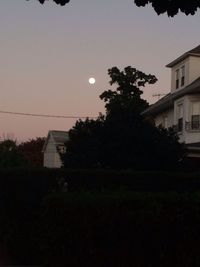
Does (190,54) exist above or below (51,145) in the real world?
above

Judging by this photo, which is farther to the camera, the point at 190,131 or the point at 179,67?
the point at 179,67

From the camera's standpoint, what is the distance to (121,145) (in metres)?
22.7

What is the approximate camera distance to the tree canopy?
6.69m

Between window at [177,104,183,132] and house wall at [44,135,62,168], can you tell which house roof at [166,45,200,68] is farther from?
house wall at [44,135,62,168]

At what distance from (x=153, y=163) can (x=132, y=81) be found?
42292 millimetres

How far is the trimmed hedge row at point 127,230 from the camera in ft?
30.8

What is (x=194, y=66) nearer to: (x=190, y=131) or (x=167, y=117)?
(x=190, y=131)

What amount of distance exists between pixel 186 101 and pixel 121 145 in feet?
47.7

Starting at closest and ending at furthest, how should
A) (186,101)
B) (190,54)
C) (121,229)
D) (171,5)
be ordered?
(171,5) → (121,229) → (186,101) → (190,54)

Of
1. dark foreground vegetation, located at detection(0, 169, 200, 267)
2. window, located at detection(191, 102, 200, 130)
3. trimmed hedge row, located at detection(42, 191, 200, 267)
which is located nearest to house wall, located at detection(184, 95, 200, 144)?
window, located at detection(191, 102, 200, 130)

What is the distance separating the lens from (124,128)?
2306 cm

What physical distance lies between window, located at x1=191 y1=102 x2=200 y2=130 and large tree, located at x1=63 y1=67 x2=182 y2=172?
12.8 metres

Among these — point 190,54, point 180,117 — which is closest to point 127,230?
point 180,117

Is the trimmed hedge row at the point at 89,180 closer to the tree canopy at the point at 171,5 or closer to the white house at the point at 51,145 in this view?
the tree canopy at the point at 171,5
